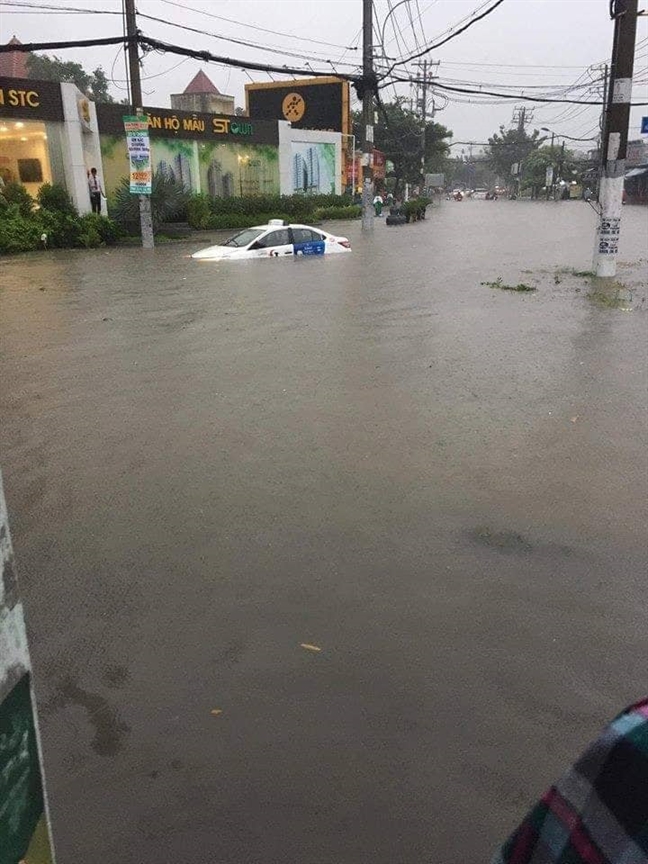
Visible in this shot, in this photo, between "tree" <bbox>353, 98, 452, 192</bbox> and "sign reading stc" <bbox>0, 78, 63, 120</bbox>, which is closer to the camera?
"sign reading stc" <bbox>0, 78, 63, 120</bbox>

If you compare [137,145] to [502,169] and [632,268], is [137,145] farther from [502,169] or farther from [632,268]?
[502,169]

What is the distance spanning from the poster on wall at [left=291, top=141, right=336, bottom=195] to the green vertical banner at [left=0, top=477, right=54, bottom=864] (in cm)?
4273

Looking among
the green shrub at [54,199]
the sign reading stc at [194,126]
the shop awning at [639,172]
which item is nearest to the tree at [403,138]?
the shop awning at [639,172]

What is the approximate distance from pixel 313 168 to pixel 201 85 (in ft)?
108

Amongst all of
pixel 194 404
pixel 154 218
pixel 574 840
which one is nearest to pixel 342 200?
pixel 154 218

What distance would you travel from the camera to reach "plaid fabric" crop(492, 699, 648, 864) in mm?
884

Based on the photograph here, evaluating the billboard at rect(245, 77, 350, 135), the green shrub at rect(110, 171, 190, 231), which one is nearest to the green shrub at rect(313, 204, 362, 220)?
the billboard at rect(245, 77, 350, 135)

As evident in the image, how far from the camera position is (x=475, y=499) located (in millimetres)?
4902

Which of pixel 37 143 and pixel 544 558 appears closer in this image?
pixel 544 558

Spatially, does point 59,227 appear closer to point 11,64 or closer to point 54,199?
point 54,199

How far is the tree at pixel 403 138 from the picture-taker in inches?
2719

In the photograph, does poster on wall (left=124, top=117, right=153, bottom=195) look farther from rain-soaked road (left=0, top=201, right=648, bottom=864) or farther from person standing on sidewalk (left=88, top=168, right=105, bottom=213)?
rain-soaked road (left=0, top=201, right=648, bottom=864)

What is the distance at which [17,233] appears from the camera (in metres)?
22.2

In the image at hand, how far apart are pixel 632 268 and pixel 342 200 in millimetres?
29532
